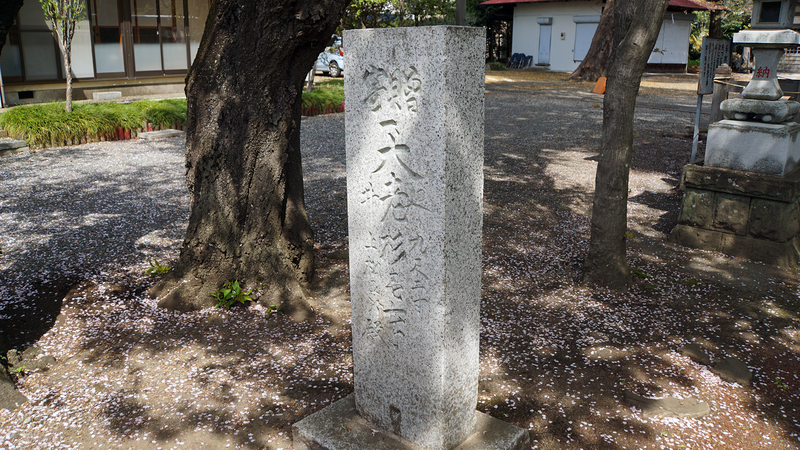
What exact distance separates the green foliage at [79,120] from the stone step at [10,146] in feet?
0.39

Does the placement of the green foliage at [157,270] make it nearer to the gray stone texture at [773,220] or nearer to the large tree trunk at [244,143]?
the large tree trunk at [244,143]

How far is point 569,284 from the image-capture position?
5488 mm

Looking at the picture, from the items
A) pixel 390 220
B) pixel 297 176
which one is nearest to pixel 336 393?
pixel 390 220

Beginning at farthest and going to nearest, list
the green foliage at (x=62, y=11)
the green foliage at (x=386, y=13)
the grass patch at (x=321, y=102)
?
1. the green foliage at (x=386, y=13)
2. the grass patch at (x=321, y=102)
3. the green foliage at (x=62, y=11)

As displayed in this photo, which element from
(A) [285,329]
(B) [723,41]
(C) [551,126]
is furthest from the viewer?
(C) [551,126]

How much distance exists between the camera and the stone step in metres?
10.8

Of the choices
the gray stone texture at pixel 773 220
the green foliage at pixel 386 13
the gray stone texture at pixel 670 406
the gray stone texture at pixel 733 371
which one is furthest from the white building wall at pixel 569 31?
the gray stone texture at pixel 670 406

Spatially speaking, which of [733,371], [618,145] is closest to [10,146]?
[618,145]

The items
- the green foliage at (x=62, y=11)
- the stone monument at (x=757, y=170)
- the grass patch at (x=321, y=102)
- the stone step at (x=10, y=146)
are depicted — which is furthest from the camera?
the grass patch at (x=321, y=102)

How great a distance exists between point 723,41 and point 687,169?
2.92 m

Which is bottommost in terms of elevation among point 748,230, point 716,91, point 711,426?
point 711,426

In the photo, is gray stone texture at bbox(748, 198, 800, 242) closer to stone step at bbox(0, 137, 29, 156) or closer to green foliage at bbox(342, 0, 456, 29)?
green foliage at bbox(342, 0, 456, 29)

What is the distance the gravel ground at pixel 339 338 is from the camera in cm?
345

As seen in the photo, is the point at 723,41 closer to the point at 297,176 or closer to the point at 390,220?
the point at 297,176
